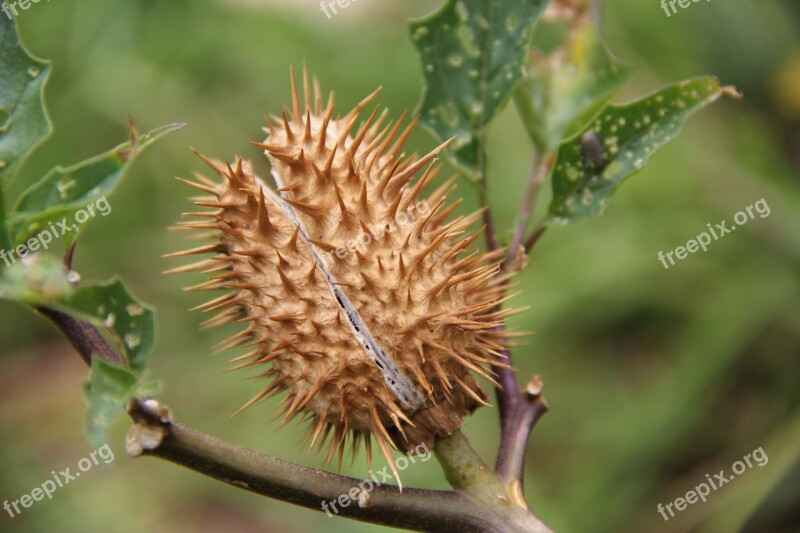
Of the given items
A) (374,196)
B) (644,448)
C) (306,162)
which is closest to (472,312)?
(374,196)

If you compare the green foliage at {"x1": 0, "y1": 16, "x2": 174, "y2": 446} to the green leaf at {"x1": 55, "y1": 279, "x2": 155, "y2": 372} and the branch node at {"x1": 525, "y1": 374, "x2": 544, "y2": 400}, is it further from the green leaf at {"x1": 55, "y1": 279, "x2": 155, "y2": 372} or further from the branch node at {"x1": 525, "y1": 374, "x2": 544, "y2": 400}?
the branch node at {"x1": 525, "y1": 374, "x2": 544, "y2": 400}

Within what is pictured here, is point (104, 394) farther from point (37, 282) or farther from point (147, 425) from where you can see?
point (37, 282)

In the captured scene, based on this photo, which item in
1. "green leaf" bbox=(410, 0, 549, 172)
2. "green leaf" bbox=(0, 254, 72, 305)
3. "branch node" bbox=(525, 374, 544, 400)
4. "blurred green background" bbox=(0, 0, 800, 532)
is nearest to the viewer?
"green leaf" bbox=(0, 254, 72, 305)

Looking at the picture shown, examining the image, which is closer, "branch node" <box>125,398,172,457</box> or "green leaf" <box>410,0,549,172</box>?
"branch node" <box>125,398,172,457</box>

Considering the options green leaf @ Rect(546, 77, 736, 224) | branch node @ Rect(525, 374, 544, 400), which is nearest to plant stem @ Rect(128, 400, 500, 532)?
branch node @ Rect(525, 374, 544, 400)

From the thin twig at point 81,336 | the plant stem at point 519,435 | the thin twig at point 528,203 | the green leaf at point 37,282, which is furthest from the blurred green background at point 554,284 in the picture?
the green leaf at point 37,282

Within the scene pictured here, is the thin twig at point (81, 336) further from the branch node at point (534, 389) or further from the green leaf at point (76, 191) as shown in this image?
the branch node at point (534, 389)
